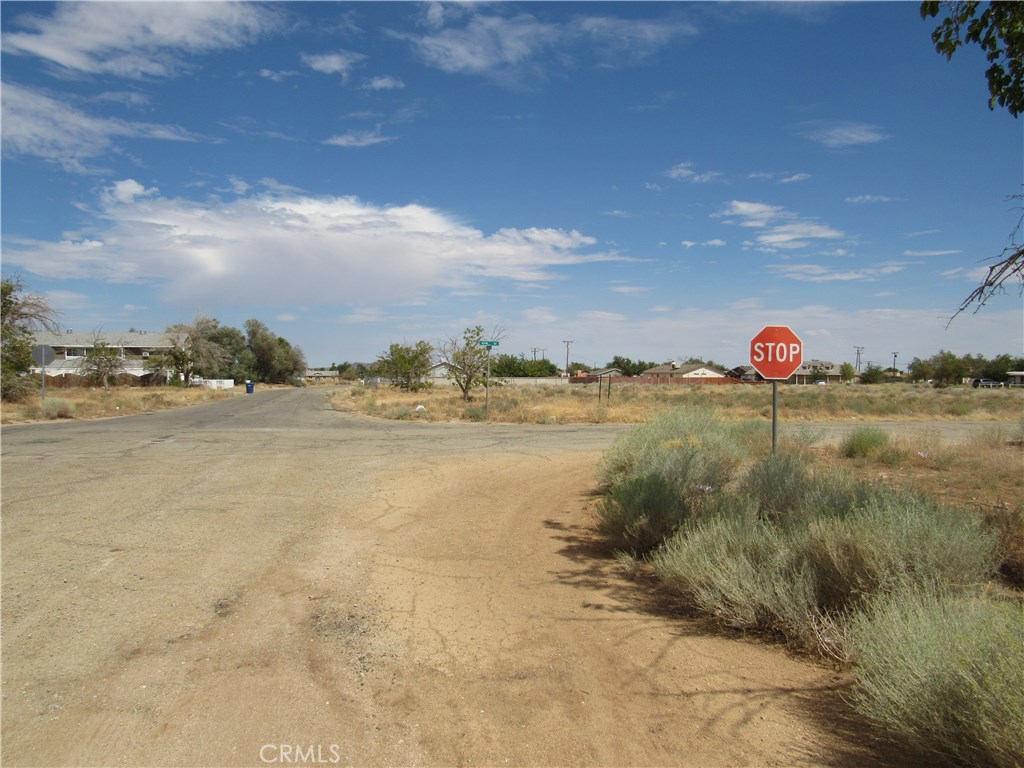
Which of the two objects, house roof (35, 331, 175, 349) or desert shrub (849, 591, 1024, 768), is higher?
house roof (35, 331, 175, 349)

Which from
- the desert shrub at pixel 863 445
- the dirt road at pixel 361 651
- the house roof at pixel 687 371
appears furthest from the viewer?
the house roof at pixel 687 371

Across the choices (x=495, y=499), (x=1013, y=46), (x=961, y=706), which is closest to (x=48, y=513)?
(x=495, y=499)

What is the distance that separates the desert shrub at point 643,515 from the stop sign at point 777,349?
4.26m

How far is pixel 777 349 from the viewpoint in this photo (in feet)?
34.9

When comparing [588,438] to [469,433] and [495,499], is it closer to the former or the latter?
[469,433]

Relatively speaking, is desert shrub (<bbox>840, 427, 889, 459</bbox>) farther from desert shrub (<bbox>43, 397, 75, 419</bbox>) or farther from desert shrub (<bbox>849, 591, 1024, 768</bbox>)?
desert shrub (<bbox>43, 397, 75, 419</bbox>)

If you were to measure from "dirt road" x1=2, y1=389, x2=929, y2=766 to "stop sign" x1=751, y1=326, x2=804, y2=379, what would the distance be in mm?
4170

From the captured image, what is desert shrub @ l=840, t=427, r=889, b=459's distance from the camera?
12.6m

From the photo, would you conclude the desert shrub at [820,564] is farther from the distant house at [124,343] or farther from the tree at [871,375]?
the tree at [871,375]

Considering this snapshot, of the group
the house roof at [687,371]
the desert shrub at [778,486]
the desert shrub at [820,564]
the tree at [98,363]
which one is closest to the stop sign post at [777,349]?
the desert shrub at [778,486]

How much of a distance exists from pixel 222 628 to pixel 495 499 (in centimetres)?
567

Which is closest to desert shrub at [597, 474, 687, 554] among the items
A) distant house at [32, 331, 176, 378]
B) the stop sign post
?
the stop sign post

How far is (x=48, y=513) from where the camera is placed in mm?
→ 8188

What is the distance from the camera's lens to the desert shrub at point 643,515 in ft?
22.4
